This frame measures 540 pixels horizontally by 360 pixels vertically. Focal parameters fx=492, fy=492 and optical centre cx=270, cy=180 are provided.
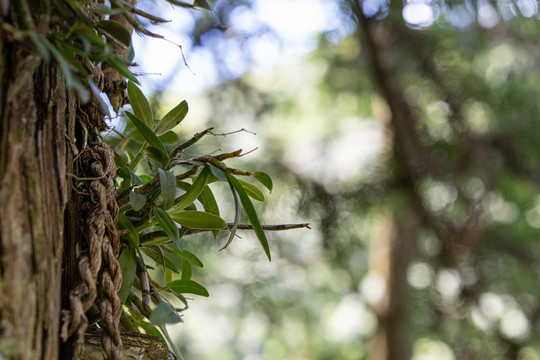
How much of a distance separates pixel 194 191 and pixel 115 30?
0.12m

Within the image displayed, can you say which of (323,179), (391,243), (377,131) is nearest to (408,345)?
(391,243)

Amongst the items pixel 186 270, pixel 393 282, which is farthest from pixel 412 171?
pixel 186 270

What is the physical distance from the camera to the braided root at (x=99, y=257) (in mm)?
266

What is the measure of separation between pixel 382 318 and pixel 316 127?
1.50 metres

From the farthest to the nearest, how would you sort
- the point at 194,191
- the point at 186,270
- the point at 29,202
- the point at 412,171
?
the point at 412,171 → the point at 186,270 → the point at 194,191 → the point at 29,202

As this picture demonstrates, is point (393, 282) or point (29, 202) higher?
point (29, 202)

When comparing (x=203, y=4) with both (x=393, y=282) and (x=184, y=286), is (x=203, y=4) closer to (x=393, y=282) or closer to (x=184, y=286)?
(x=184, y=286)

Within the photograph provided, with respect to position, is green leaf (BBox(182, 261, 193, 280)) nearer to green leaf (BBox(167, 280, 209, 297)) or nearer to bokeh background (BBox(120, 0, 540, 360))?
green leaf (BBox(167, 280, 209, 297))

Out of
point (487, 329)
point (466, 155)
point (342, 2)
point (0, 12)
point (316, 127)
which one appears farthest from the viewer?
point (316, 127)

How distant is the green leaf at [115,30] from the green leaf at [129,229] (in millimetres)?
119

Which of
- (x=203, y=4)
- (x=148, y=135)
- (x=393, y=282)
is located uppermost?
(x=203, y=4)

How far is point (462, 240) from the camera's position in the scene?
1.56m

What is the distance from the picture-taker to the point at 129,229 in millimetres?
333

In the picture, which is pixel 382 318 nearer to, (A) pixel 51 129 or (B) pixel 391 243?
(B) pixel 391 243
